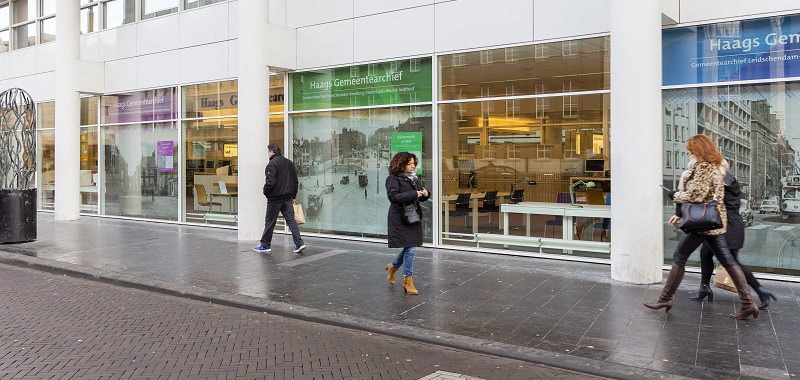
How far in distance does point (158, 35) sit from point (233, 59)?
9.78ft

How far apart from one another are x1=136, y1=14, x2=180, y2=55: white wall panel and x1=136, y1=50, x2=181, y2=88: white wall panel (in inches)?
6.5

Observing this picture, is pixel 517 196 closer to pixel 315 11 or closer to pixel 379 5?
pixel 379 5

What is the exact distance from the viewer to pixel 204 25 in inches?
589

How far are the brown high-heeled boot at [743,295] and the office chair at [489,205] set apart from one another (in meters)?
4.84

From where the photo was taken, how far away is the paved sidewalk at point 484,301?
5570 millimetres

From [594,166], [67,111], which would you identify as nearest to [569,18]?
[594,166]

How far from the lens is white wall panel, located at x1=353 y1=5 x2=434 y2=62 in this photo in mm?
11625

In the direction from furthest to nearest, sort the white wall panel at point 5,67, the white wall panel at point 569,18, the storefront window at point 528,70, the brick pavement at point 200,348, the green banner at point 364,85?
the white wall panel at point 5,67, the green banner at point 364,85, the storefront window at point 528,70, the white wall panel at point 569,18, the brick pavement at point 200,348

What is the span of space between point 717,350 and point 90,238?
39.5 feet

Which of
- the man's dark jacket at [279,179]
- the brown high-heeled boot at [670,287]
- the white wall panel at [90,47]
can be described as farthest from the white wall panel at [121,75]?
the brown high-heeled boot at [670,287]

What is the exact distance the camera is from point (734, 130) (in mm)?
9070

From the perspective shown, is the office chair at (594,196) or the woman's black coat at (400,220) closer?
the woman's black coat at (400,220)

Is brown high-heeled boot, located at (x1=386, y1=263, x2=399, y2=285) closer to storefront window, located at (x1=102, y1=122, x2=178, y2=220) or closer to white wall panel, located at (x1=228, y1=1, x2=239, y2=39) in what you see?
white wall panel, located at (x1=228, y1=1, x2=239, y2=39)

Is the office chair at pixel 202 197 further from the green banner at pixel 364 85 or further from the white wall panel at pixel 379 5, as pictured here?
the white wall panel at pixel 379 5
